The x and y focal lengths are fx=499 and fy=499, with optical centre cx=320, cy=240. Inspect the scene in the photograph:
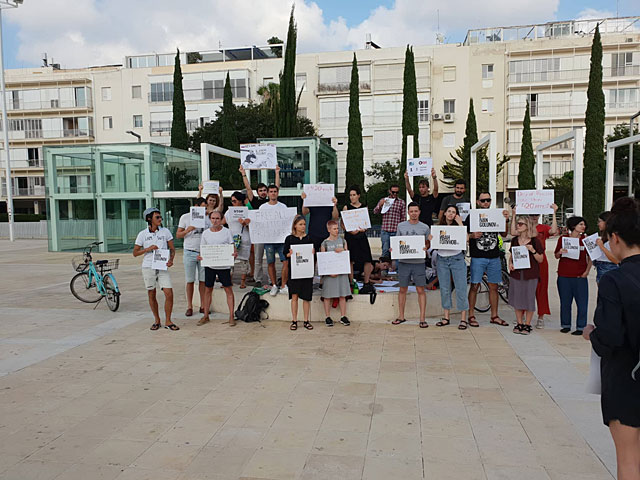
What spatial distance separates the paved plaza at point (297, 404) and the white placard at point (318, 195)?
2125 millimetres

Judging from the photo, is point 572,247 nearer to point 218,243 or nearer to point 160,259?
point 218,243

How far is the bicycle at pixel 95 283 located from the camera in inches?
375

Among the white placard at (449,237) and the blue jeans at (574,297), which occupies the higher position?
the white placard at (449,237)


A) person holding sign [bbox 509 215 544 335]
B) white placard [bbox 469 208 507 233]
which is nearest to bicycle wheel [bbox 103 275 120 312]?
white placard [bbox 469 208 507 233]

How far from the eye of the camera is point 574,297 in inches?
300

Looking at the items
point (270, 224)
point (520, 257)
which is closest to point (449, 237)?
point (520, 257)

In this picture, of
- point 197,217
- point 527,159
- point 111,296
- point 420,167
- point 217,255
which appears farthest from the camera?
point 527,159

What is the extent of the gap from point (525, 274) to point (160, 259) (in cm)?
557

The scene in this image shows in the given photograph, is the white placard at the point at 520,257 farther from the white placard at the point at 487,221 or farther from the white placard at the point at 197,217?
the white placard at the point at 197,217

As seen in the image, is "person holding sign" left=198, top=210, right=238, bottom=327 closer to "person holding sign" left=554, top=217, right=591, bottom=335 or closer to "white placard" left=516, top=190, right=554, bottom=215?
"white placard" left=516, top=190, right=554, bottom=215

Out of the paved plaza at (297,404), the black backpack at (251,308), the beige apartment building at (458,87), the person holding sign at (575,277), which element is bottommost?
the paved plaza at (297,404)

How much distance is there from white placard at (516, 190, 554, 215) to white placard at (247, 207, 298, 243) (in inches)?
147

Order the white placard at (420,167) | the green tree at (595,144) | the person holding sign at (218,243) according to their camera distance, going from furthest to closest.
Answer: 1. the green tree at (595,144)
2. the white placard at (420,167)
3. the person holding sign at (218,243)

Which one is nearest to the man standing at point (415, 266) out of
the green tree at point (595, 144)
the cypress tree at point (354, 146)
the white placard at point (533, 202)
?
the white placard at point (533, 202)
